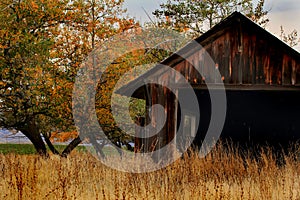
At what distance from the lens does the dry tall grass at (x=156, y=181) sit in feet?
23.7

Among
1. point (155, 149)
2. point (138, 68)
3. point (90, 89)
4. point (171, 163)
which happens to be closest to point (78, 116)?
point (90, 89)

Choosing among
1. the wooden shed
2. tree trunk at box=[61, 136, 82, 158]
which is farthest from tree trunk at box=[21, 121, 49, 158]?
the wooden shed

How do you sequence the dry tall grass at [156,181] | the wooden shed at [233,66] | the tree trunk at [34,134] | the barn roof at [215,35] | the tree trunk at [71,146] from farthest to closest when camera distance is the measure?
the tree trunk at [71,146]
the tree trunk at [34,134]
the barn roof at [215,35]
the wooden shed at [233,66]
the dry tall grass at [156,181]

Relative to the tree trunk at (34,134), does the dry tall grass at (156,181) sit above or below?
below

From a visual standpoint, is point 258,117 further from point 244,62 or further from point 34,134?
point 34,134

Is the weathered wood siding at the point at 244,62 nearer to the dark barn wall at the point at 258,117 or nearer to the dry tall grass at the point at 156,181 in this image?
the dry tall grass at the point at 156,181

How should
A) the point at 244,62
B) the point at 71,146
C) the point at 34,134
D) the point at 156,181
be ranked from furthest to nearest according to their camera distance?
the point at 71,146, the point at 34,134, the point at 244,62, the point at 156,181

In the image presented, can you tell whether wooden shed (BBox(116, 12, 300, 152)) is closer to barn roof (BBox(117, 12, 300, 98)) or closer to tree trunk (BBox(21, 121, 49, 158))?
barn roof (BBox(117, 12, 300, 98))

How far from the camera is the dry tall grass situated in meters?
7.22

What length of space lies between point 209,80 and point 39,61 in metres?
6.94

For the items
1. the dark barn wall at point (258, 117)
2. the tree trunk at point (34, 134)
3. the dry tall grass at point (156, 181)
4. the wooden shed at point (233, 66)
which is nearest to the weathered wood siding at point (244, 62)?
the wooden shed at point (233, 66)

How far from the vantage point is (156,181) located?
8.83 meters

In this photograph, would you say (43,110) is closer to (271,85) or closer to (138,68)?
(138,68)

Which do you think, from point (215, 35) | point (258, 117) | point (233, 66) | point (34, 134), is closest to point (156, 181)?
point (233, 66)
